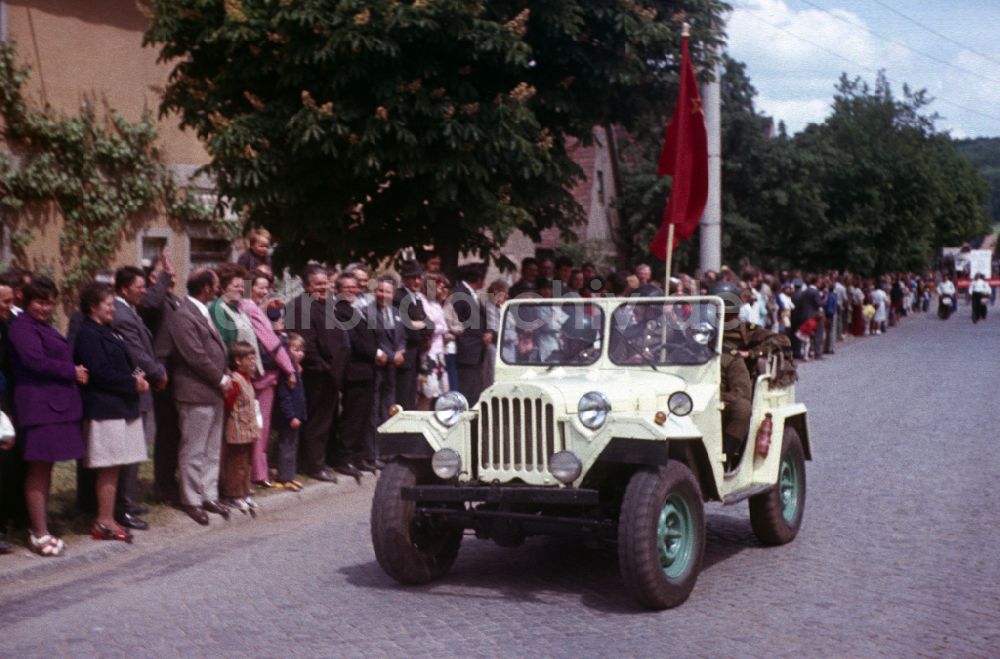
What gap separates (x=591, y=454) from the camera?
7074 mm

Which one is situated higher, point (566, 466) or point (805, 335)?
point (805, 335)

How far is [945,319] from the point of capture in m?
49.0

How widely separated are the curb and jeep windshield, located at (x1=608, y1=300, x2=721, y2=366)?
360 centimetres

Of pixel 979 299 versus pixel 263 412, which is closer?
pixel 263 412

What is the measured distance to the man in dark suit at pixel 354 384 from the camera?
11.7m

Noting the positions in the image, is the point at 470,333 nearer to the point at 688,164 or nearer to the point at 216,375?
the point at 688,164

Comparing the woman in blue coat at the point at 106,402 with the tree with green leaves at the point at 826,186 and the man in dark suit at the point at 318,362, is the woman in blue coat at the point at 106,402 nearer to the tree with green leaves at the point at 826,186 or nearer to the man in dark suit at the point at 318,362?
the man in dark suit at the point at 318,362

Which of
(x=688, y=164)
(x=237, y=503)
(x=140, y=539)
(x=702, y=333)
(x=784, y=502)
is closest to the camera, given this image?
(x=702, y=333)

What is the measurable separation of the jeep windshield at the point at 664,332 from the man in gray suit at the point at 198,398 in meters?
3.27

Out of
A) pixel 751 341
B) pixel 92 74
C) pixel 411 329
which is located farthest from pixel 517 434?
pixel 92 74

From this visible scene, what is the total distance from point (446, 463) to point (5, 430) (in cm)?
278

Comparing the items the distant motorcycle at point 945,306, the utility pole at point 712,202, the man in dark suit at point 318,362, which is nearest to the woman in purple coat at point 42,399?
the man in dark suit at point 318,362

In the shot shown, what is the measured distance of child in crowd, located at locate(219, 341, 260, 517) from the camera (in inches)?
394

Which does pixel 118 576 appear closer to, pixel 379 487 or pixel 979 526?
pixel 379 487
